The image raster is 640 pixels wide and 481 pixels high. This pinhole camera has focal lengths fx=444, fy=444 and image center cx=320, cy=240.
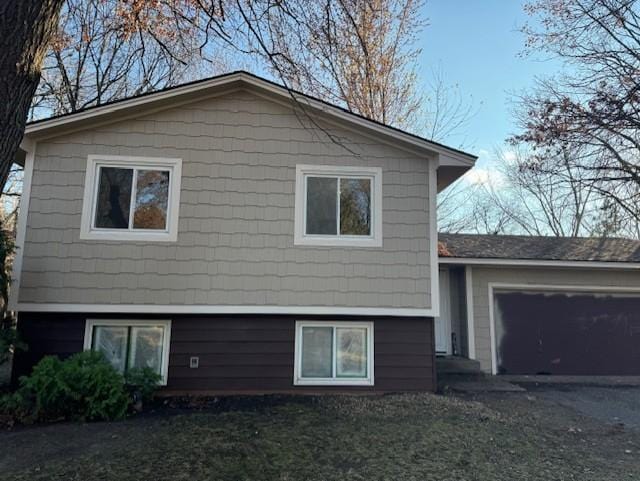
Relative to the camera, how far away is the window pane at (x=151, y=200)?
6.76 meters

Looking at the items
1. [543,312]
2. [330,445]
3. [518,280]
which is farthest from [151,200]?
[543,312]

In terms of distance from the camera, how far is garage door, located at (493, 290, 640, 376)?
917 cm

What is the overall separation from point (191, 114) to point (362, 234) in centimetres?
332

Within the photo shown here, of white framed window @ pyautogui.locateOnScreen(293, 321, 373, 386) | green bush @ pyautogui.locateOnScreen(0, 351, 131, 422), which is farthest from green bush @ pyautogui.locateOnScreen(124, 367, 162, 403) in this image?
white framed window @ pyautogui.locateOnScreen(293, 321, 373, 386)

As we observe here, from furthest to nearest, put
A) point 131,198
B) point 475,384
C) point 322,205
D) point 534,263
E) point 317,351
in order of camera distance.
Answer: point 534,263 → point 475,384 → point 322,205 → point 317,351 → point 131,198

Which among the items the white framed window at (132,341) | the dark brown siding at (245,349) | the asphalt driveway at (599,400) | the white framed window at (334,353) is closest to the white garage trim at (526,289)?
the asphalt driveway at (599,400)

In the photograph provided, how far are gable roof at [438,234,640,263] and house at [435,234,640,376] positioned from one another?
0.15 feet

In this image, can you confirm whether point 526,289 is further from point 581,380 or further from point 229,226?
point 229,226

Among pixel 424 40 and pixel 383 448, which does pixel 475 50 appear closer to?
pixel 424 40

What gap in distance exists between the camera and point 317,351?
6.95 m

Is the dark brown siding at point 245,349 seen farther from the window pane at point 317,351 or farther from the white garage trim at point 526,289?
the white garage trim at point 526,289

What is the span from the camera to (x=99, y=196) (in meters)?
6.74

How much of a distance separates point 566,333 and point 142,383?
8.25 metres

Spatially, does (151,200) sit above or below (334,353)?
above
